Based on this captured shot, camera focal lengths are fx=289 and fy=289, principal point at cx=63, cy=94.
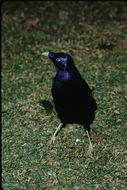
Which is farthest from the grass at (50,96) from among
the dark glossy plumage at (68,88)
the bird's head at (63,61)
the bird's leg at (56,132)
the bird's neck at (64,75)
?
the bird's head at (63,61)

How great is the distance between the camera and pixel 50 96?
5.16m

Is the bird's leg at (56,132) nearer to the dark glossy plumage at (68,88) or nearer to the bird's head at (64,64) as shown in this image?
the dark glossy plumage at (68,88)

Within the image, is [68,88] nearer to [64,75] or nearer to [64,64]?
[64,75]


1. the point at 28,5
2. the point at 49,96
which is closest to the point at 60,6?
the point at 28,5

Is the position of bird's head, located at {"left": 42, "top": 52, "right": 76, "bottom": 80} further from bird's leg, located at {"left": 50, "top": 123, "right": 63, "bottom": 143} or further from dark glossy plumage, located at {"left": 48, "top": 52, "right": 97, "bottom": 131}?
bird's leg, located at {"left": 50, "top": 123, "right": 63, "bottom": 143}

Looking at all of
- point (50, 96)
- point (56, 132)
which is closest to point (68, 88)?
point (56, 132)

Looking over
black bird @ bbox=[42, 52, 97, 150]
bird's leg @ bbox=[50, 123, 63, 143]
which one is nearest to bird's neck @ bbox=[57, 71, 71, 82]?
black bird @ bbox=[42, 52, 97, 150]

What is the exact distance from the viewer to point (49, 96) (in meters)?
5.16

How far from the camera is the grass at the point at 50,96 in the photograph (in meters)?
3.96

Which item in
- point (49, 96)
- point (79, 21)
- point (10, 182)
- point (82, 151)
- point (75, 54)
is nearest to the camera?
point (10, 182)

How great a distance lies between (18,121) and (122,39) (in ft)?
10.5

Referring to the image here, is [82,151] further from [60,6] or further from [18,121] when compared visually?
[60,6]

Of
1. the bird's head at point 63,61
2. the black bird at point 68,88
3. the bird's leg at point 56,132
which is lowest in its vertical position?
the bird's leg at point 56,132

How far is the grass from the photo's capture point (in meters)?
3.96
